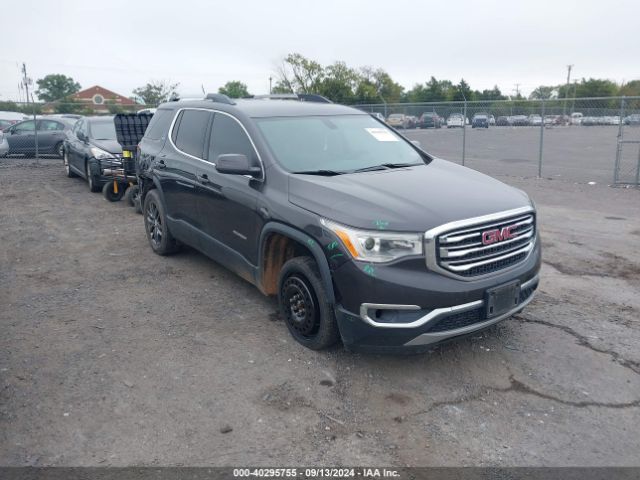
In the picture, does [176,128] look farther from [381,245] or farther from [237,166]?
[381,245]

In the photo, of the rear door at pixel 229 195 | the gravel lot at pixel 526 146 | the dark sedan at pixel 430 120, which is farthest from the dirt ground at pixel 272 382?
the dark sedan at pixel 430 120

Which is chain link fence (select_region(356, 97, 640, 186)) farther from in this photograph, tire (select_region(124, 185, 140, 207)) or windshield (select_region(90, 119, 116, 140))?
tire (select_region(124, 185, 140, 207))

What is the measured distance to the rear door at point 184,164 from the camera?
5.80m

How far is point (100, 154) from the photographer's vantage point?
37.9 feet

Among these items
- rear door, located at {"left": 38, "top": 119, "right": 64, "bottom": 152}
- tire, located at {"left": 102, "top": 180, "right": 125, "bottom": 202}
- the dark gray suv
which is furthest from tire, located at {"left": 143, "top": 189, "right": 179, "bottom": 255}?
rear door, located at {"left": 38, "top": 119, "right": 64, "bottom": 152}

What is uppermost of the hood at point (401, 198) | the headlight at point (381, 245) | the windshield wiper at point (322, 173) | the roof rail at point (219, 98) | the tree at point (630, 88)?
the tree at point (630, 88)

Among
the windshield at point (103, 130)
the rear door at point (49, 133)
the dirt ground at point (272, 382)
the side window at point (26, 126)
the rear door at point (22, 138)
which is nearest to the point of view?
the dirt ground at point (272, 382)

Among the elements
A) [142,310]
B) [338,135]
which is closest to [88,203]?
[142,310]

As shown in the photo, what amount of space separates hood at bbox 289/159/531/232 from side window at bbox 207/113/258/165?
715 mm

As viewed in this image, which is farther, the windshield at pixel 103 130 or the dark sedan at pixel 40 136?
the dark sedan at pixel 40 136

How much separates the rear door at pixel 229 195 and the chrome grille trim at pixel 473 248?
64.7 inches

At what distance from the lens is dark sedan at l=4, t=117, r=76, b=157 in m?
18.8

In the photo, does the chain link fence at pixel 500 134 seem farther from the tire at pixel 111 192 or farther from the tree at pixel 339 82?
the tree at pixel 339 82

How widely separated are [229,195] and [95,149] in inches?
297
